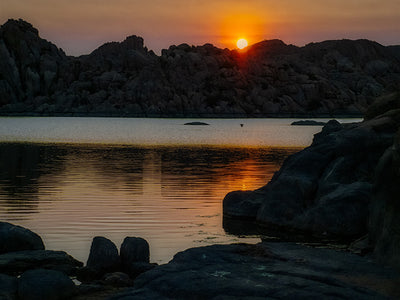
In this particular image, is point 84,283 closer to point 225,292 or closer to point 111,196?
point 225,292

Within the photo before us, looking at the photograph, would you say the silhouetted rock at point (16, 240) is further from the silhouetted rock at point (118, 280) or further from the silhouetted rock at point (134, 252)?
the silhouetted rock at point (118, 280)

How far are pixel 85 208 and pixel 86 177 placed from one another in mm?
13426

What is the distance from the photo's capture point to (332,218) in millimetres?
23266

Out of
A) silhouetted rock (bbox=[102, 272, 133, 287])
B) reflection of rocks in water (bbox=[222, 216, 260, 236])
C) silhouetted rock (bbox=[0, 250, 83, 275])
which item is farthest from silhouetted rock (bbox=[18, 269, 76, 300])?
reflection of rocks in water (bbox=[222, 216, 260, 236])

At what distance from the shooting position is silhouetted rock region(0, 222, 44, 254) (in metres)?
18.7

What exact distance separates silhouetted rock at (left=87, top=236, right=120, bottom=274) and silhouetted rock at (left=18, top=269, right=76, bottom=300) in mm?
2931

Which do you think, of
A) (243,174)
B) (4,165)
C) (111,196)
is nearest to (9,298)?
(111,196)

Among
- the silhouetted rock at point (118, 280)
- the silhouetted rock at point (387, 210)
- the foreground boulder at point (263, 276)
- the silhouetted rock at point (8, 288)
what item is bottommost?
the silhouetted rock at point (118, 280)

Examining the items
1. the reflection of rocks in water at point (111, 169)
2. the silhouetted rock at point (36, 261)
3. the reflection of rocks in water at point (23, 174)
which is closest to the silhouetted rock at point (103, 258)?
the silhouetted rock at point (36, 261)

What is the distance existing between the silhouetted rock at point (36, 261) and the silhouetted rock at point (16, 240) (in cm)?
73

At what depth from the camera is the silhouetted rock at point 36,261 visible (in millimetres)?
17172

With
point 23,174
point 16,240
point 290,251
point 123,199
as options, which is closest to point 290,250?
point 290,251

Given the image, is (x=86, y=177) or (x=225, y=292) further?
(x=86, y=177)

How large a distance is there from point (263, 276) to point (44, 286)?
475 centimetres
